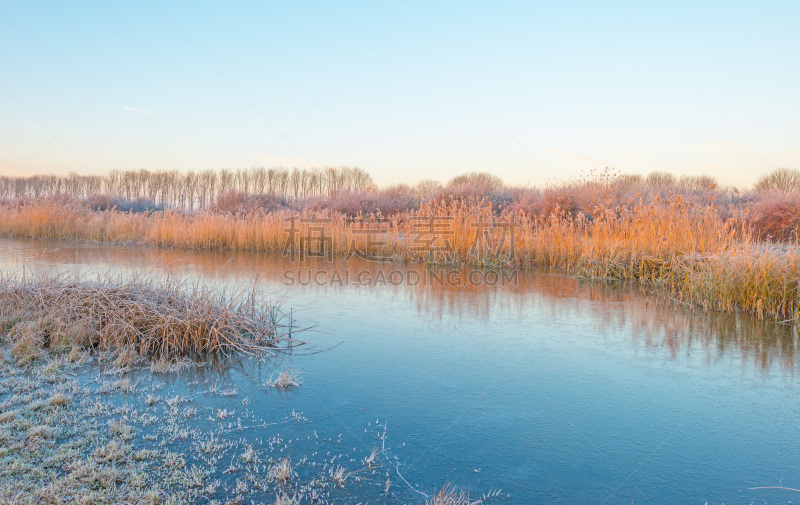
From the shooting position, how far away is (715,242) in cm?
792

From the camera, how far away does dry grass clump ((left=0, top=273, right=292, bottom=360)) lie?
4.29 m

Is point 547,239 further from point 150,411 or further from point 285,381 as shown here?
point 150,411

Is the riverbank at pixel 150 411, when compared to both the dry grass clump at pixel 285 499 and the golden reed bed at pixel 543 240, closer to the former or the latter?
the dry grass clump at pixel 285 499

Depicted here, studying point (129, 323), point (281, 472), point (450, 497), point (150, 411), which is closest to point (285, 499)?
point (281, 472)

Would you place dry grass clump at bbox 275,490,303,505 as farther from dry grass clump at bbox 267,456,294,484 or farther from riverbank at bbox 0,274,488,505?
dry grass clump at bbox 267,456,294,484

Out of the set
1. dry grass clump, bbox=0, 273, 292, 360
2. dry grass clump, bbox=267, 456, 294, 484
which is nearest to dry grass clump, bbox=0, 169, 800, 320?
dry grass clump, bbox=0, 273, 292, 360

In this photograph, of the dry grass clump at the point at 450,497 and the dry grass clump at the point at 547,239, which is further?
→ the dry grass clump at the point at 547,239

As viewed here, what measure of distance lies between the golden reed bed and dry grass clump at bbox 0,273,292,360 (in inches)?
237

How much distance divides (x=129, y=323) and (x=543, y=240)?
876 centimetres

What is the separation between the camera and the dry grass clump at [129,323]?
4289mm

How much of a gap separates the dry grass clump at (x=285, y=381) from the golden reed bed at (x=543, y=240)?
5.78m

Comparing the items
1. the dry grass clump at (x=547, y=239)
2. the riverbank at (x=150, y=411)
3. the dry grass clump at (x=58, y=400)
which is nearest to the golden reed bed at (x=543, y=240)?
the dry grass clump at (x=547, y=239)

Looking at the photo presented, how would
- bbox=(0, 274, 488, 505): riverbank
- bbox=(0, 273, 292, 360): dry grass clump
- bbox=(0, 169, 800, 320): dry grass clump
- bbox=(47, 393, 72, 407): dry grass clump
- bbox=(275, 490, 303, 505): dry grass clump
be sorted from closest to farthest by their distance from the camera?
1. bbox=(275, 490, 303, 505): dry grass clump
2. bbox=(0, 274, 488, 505): riverbank
3. bbox=(47, 393, 72, 407): dry grass clump
4. bbox=(0, 273, 292, 360): dry grass clump
5. bbox=(0, 169, 800, 320): dry grass clump

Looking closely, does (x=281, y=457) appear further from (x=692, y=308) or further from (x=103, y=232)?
(x=103, y=232)
